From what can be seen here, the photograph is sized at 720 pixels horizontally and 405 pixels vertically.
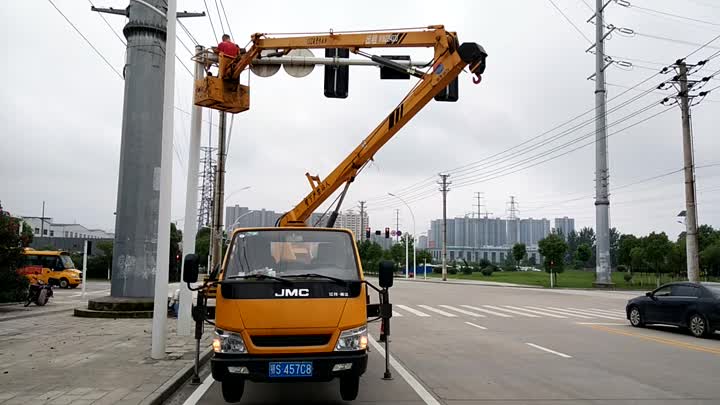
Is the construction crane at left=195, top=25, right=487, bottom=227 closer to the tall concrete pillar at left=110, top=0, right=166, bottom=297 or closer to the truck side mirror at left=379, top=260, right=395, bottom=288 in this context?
the truck side mirror at left=379, top=260, right=395, bottom=288

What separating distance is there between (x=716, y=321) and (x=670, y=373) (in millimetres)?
5897

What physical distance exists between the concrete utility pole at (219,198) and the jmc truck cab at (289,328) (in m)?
11.7

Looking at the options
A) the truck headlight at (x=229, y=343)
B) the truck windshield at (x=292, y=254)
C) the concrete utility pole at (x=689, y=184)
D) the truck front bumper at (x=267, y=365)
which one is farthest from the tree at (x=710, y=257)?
the truck headlight at (x=229, y=343)

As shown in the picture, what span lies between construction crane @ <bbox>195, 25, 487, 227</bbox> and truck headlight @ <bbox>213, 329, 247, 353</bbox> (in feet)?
17.8

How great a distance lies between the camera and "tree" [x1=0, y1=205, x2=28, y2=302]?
16984 millimetres

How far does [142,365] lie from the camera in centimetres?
834

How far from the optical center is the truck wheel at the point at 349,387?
248 inches

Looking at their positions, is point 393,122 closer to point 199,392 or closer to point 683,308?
point 199,392

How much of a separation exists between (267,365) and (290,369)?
0.80ft

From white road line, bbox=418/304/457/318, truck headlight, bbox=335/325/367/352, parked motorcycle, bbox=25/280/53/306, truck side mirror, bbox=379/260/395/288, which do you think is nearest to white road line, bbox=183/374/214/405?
truck headlight, bbox=335/325/367/352

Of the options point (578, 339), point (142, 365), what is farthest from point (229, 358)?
point (578, 339)

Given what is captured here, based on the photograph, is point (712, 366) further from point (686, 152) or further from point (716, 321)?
point (686, 152)

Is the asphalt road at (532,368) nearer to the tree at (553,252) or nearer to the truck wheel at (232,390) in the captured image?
the truck wheel at (232,390)

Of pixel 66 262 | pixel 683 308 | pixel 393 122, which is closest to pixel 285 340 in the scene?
pixel 393 122
